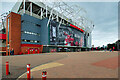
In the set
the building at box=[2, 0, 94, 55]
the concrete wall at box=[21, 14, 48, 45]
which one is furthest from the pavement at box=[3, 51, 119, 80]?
the concrete wall at box=[21, 14, 48, 45]

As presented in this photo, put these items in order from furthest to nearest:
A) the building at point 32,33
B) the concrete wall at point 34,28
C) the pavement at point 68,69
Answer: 1. the concrete wall at point 34,28
2. the building at point 32,33
3. the pavement at point 68,69

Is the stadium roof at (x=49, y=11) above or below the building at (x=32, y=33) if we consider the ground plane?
above

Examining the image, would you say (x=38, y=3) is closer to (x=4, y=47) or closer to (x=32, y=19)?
(x=32, y=19)

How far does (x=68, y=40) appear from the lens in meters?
49.1

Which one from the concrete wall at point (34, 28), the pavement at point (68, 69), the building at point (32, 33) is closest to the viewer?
the pavement at point (68, 69)

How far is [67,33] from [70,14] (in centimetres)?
1632

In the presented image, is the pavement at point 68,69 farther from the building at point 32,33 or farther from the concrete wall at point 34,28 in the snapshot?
the concrete wall at point 34,28

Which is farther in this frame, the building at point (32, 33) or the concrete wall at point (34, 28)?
the concrete wall at point (34, 28)

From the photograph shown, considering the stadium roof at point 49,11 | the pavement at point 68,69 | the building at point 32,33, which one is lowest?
the pavement at point 68,69

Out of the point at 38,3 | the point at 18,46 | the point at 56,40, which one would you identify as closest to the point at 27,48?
the point at 18,46

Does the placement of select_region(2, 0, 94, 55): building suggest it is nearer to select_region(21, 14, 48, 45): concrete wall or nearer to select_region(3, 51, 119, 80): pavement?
select_region(21, 14, 48, 45): concrete wall

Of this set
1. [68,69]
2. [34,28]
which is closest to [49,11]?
[34,28]

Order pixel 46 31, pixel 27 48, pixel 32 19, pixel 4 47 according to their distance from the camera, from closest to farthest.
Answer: pixel 4 47 → pixel 27 48 → pixel 32 19 → pixel 46 31

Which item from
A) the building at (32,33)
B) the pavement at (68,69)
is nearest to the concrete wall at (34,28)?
the building at (32,33)
